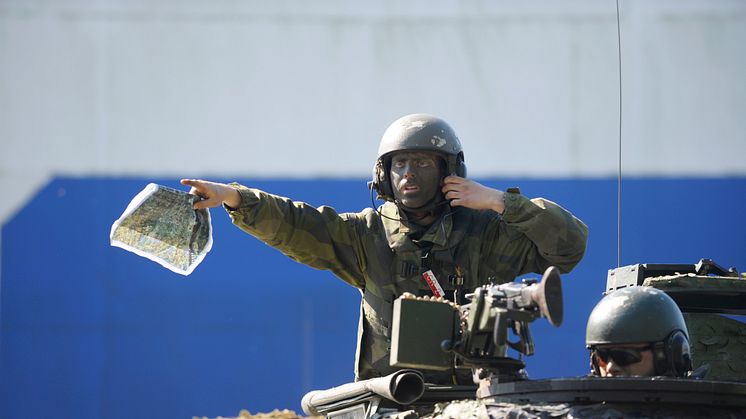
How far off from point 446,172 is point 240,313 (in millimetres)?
4917

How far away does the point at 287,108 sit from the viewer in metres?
11.8

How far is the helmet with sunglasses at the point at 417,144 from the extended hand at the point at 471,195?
0.52ft

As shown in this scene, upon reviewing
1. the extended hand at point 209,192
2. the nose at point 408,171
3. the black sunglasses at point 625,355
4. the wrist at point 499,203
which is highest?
the nose at point 408,171

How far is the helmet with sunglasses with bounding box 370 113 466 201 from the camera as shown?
270 inches

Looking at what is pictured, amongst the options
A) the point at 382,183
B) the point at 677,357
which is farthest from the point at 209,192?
the point at 677,357

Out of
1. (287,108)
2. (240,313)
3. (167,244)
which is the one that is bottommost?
(240,313)

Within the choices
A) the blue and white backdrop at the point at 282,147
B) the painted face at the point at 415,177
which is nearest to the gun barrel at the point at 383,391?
the painted face at the point at 415,177

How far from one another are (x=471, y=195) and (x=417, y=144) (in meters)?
0.41

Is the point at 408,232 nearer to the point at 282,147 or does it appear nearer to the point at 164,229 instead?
the point at 164,229

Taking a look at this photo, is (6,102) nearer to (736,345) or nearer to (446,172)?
(446,172)

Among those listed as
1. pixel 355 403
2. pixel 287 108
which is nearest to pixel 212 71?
pixel 287 108

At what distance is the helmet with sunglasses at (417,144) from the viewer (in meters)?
6.86

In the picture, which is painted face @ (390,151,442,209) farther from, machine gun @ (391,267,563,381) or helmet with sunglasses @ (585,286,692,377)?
machine gun @ (391,267,563,381)

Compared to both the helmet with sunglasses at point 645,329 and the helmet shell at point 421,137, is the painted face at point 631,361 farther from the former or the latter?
the helmet shell at point 421,137
